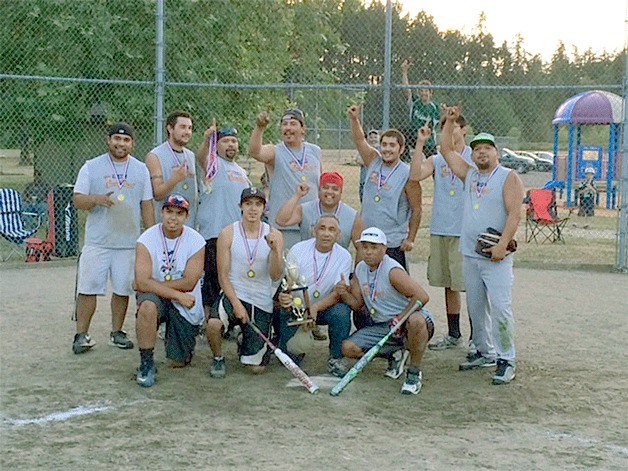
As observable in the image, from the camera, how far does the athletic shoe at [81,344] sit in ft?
23.1

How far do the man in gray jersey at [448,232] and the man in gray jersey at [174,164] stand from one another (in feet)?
6.15

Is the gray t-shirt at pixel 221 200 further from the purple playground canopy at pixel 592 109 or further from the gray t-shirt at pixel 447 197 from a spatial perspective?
the purple playground canopy at pixel 592 109

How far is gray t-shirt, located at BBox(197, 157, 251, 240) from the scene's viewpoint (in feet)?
24.5

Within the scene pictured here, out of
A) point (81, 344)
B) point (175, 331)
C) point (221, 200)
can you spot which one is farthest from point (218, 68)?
point (175, 331)

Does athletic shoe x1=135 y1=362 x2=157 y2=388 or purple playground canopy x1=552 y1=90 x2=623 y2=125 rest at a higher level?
purple playground canopy x1=552 y1=90 x2=623 y2=125

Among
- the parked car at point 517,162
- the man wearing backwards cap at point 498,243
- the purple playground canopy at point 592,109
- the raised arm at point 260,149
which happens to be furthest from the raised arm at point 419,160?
the parked car at point 517,162

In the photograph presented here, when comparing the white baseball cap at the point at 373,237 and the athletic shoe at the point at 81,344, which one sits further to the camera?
the athletic shoe at the point at 81,344

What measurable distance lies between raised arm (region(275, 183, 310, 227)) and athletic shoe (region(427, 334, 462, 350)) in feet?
4.99

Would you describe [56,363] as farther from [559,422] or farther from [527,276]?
[527,276]

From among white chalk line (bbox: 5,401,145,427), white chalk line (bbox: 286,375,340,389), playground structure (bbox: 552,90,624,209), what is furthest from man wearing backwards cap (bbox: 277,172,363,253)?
playground structure (bbox: 552,90,624,209)

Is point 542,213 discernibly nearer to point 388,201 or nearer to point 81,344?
point 388,201

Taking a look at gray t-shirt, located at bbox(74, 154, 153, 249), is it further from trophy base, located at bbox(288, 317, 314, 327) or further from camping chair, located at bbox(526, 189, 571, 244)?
camping chair, located at bbox(526, 189, 571, 244)

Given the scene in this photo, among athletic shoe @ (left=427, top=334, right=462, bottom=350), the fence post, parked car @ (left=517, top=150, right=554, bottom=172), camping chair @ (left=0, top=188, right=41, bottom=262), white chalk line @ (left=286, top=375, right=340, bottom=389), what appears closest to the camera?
white chalk line @ (left=286, top=375, right=340, bottom=389)

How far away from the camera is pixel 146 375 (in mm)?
6211
